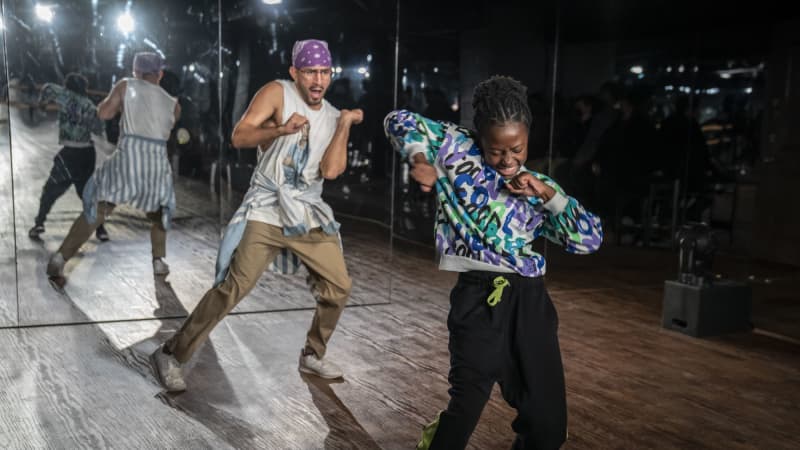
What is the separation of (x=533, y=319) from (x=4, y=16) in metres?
3.44

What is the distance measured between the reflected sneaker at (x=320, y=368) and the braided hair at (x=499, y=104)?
178cm

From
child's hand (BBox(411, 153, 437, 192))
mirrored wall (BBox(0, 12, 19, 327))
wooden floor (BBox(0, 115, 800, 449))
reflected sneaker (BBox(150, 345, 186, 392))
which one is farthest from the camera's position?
mirrored wall (BBox(0, 12, 19, 327))

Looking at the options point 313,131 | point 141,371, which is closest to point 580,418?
Result: point 313,131

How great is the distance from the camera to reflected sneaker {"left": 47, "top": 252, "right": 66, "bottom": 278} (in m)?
4.49

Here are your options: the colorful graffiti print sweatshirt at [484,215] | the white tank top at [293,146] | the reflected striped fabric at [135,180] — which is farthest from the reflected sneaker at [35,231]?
the colorful graffiti print sweatshirt at [484,215]

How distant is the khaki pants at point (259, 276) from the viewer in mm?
3342

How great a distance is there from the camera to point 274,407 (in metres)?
3.29

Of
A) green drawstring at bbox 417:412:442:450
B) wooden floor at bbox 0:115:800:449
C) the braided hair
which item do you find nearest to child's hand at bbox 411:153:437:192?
the braided hair

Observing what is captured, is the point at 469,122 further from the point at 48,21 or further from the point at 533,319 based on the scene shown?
the point at 533,319

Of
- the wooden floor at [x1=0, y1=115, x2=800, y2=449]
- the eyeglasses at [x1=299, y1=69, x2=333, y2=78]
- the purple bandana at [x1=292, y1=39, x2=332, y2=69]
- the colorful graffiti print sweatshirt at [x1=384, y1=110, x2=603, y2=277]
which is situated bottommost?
the wooden floor at [x1=0, y1=115, x2=800, y2=449]

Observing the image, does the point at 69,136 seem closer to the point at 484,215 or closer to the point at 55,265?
the point at 55,265

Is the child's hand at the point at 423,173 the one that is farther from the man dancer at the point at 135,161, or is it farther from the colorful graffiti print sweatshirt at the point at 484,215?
the man dancer at the point at 135,161

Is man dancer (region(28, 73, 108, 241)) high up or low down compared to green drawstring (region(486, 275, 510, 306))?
→ up

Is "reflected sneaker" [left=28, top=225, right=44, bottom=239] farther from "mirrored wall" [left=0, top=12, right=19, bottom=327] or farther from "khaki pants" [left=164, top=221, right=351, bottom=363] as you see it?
"khaki pants" [left=164, top=221, right=351, bottom=363]
